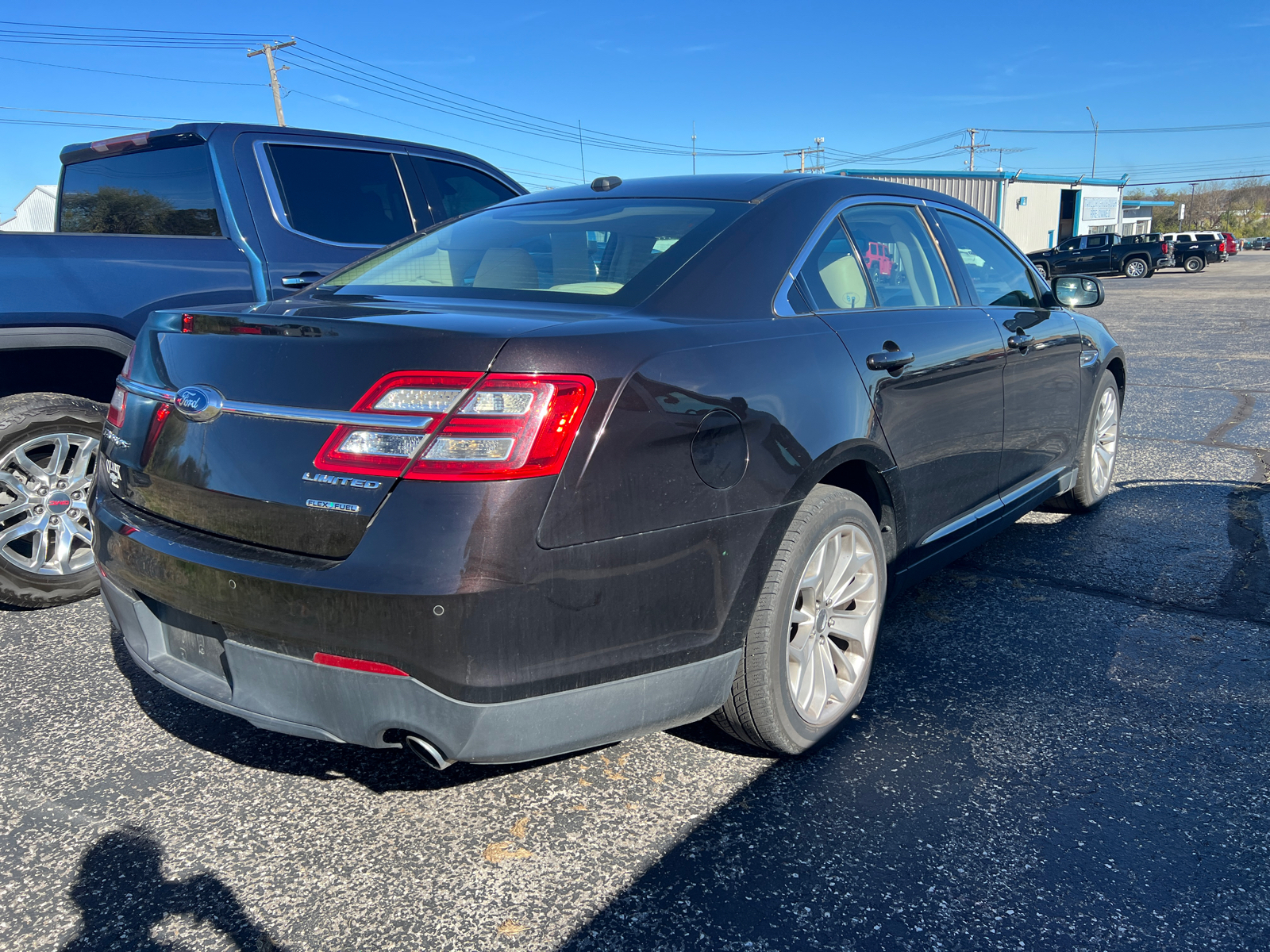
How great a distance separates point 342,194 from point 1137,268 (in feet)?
129

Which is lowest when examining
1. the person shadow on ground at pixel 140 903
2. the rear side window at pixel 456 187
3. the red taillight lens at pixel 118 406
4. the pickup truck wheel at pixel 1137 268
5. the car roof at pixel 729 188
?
the pickup truck wheel at pixel 1137 268

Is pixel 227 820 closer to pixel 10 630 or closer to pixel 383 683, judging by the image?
pixel 383 683

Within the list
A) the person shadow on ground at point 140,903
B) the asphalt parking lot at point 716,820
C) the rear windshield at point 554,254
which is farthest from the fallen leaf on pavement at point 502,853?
the rear windshield at point 554,254

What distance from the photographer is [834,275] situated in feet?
9.43

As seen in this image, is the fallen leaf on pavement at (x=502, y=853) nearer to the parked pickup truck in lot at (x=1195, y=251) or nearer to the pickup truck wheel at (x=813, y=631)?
the pickup truck wheel at (x=813, y=631)

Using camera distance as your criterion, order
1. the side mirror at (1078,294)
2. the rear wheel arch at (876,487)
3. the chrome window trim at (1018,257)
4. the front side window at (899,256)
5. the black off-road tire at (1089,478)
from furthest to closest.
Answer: the black off-road tire at (1089,478)
the side mirror at (1078,294)
the chrome window trim at (1018,257)
the front side window at (899,256)
the rear wheel arch at (876,487)

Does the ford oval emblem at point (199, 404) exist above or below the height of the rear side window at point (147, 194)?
below

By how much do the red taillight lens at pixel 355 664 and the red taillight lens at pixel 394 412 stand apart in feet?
1.26

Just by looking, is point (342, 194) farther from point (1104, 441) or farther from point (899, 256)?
point (1104, 441)

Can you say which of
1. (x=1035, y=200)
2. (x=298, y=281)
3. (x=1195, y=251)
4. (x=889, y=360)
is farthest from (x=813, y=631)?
(x=1035, y=200)

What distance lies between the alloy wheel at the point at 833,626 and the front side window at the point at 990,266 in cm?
151

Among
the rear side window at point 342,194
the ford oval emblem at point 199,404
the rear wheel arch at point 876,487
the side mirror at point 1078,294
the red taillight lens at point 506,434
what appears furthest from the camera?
the side mirror at point 1078,294

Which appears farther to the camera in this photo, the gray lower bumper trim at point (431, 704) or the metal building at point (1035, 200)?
the metal building at point (1035, 200)

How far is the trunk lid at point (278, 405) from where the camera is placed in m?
1.91
